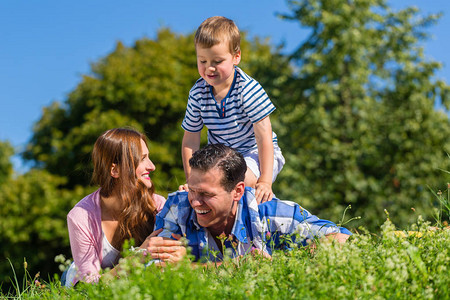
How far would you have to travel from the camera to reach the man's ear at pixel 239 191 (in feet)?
14.5

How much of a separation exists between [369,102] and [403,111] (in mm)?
1082

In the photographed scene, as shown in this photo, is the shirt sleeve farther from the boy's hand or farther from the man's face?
the boy's hand

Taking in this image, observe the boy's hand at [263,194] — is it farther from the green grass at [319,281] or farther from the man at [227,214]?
the green grass at [319,281]

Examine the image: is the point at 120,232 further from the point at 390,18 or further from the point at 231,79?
the point at 390,18

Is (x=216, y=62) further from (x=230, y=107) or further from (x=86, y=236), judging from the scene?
(x=86, y=236)

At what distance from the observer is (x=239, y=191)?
4477 mm

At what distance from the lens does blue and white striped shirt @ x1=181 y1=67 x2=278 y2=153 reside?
16.2 ft

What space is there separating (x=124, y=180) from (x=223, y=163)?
122cm

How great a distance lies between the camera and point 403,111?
14383 mm

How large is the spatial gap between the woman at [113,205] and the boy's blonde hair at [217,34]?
1269 millimetres

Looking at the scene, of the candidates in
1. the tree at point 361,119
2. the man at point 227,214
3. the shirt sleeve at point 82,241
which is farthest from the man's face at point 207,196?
the tree at point 361,119

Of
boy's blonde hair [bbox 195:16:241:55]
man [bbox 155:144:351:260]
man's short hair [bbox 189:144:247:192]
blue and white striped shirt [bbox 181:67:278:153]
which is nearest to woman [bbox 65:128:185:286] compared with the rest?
man [bbox 155:144:351:260]

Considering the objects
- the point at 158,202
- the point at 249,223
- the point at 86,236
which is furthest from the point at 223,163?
the point at 86,236

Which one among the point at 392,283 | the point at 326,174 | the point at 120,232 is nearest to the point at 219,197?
the point at 120,232
